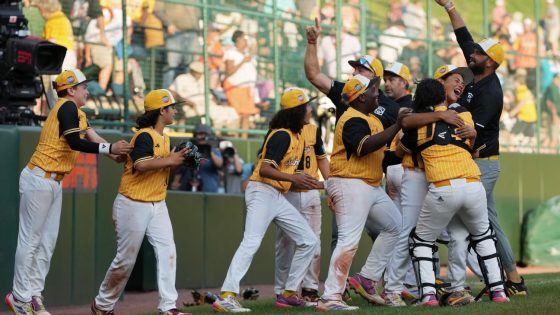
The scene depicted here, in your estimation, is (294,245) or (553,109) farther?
(553,109)

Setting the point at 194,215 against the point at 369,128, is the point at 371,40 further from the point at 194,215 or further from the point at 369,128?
the point at 369,128

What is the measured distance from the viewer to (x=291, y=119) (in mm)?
10641

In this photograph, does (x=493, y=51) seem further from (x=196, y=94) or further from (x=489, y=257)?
(x=196, y=94)

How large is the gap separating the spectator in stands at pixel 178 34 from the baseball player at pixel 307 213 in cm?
434

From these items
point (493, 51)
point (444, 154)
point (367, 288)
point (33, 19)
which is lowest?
point (367, 288)

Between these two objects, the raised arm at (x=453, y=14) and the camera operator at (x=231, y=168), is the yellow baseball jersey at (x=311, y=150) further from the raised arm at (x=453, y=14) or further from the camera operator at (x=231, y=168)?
the camera operator at (x=231, y=168)

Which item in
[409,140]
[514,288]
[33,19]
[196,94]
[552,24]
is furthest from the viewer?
[552,24]

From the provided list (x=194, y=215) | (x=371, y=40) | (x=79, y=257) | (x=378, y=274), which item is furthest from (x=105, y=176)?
(x=371, y=40)

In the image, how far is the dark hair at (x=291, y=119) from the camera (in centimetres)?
1063

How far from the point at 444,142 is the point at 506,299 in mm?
1410

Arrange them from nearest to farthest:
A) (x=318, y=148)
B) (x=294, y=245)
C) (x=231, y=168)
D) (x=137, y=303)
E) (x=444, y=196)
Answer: (x=444, y=196)
(x=294, y=245)
(x=318, y=148)
(x=137, y=303)
(x=231, y=168)

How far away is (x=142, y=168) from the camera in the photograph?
9727 millimetres

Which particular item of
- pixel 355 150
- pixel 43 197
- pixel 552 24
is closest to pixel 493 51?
pixel 355 150

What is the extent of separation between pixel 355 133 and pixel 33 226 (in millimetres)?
2780
